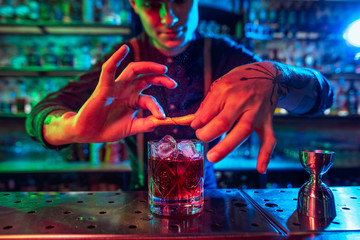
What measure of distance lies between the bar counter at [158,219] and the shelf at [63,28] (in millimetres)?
1979

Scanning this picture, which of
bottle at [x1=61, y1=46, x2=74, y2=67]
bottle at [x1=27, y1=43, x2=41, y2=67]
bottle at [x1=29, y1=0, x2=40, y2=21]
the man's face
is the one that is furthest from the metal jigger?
bottle at [x1=29, y1=0, x2=40, y2=21]

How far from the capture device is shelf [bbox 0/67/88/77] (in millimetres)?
2502

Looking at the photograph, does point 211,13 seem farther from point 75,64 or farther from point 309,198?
point 309,198

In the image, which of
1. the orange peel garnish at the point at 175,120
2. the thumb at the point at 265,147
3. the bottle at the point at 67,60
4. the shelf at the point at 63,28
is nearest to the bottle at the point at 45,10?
the shelf at the point at 63,28

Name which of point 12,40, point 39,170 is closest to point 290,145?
point 39,170

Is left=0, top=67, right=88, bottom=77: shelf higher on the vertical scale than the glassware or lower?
higher

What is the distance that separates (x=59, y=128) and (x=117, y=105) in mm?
250

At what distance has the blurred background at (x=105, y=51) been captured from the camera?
2.48 m

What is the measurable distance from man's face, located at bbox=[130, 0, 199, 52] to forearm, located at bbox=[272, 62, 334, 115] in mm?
329

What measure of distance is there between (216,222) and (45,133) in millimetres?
699

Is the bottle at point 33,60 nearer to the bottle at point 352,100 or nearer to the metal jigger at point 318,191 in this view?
the metal jigger at point 318,191

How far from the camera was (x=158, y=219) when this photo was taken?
26.1 inches

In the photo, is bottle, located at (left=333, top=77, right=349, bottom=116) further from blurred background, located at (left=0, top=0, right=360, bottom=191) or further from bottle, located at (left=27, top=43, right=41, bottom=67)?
bottle, located at (left=27, top=43, right=41, bottom=67)

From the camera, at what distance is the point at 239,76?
72 cm
